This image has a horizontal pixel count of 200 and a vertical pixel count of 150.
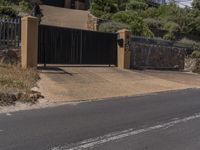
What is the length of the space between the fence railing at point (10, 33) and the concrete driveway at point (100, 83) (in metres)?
1.71

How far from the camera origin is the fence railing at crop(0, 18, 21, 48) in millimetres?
18281

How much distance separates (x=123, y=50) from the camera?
2336cm

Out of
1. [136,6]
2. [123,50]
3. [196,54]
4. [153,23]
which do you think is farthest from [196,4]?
[123,50]

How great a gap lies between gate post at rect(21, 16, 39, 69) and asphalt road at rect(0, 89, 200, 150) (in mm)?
5174

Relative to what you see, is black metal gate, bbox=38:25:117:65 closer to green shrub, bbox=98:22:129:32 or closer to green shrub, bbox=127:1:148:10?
green shrub, bbox=98:22:129:32

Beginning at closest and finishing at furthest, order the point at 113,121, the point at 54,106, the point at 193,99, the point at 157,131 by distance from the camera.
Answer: the point at 157,131
the point at 113,121
the point at 54,106
the point at 193,99

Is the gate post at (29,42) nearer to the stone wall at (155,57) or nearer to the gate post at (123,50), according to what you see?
the gate post at (123,50)

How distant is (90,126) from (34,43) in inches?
355

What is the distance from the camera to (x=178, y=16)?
39906mm

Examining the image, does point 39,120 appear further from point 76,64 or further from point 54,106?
point 76,64

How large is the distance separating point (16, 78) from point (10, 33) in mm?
4254

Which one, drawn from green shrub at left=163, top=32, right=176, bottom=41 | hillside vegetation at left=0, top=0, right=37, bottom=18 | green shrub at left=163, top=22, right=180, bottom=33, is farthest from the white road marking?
green shrub at left=163, top=22, right=180, bottom=33

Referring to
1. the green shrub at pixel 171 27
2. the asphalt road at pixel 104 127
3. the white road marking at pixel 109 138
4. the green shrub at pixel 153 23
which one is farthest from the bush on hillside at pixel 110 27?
the white road marking at pixel 109 138

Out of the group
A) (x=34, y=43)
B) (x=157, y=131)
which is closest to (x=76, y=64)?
(x=34, y=43)
